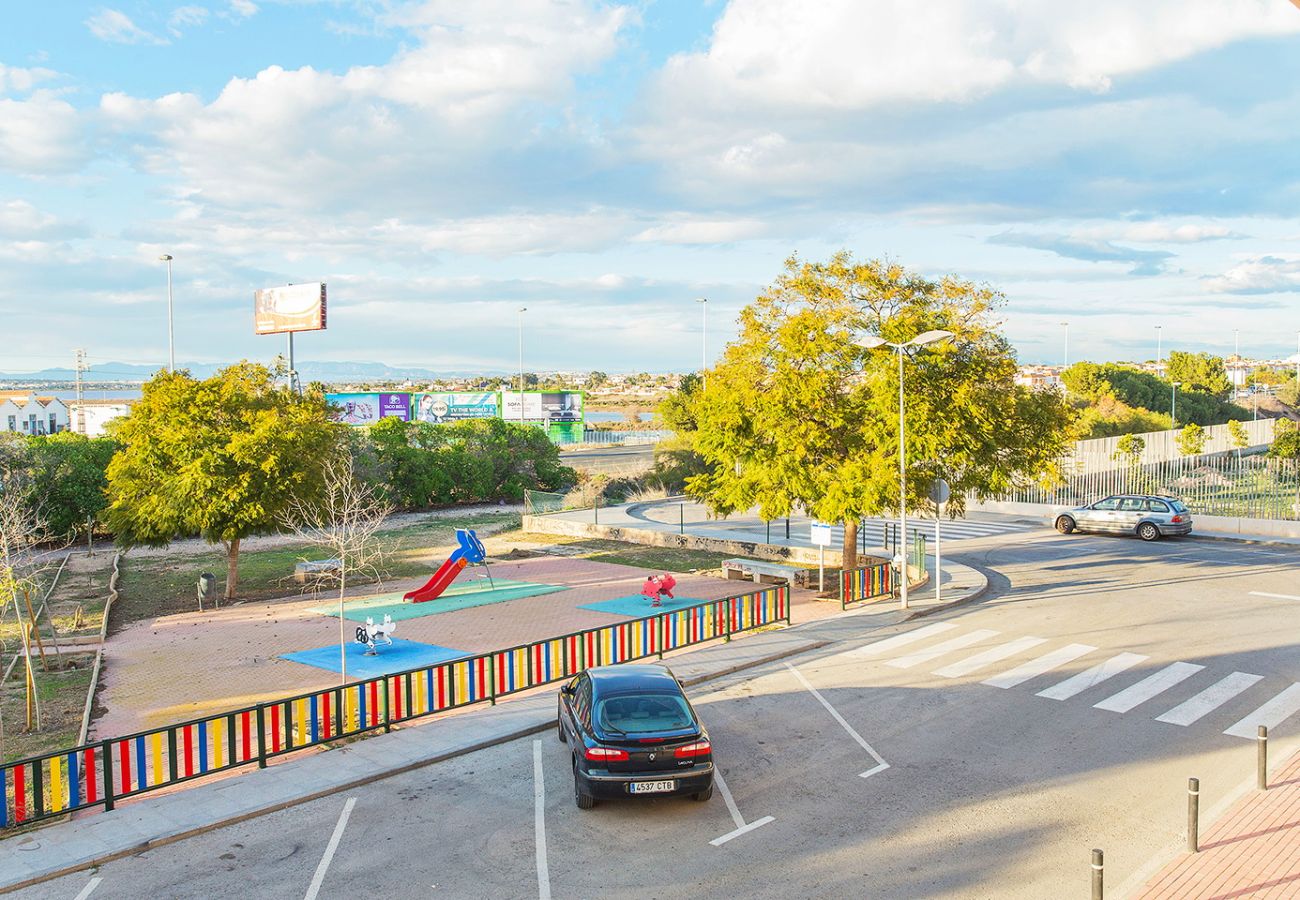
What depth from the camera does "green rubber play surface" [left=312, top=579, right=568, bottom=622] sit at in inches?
960

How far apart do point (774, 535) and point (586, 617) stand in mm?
13997

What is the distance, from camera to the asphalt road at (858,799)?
30.7 feet

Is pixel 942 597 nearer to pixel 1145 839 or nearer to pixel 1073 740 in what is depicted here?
pixel 1073 740

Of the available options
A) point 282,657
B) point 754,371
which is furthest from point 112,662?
point 754,371

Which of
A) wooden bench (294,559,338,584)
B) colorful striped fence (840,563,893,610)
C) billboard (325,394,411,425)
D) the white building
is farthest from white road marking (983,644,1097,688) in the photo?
the white building

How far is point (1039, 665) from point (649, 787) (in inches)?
373

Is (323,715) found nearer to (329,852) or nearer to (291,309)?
(329,852)

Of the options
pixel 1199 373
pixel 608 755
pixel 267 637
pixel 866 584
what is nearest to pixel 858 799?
pixel 608 755

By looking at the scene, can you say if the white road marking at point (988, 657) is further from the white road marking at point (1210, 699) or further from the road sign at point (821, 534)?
the road sign at point (821, 534)

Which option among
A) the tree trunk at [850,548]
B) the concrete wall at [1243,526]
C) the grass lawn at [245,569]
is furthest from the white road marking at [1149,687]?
the grass lawn at [245,569]

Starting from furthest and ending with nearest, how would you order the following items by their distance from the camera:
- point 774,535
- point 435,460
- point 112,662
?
point 435,460 < point 774,535 < point 112,662

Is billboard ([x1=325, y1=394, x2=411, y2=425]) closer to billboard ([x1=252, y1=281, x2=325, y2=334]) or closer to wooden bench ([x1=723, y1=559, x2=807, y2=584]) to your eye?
billboard ([x1=252, y1=281, x2=325, y2=334])

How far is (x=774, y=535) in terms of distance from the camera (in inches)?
1404

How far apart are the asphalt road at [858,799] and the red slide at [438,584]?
37.9ft
